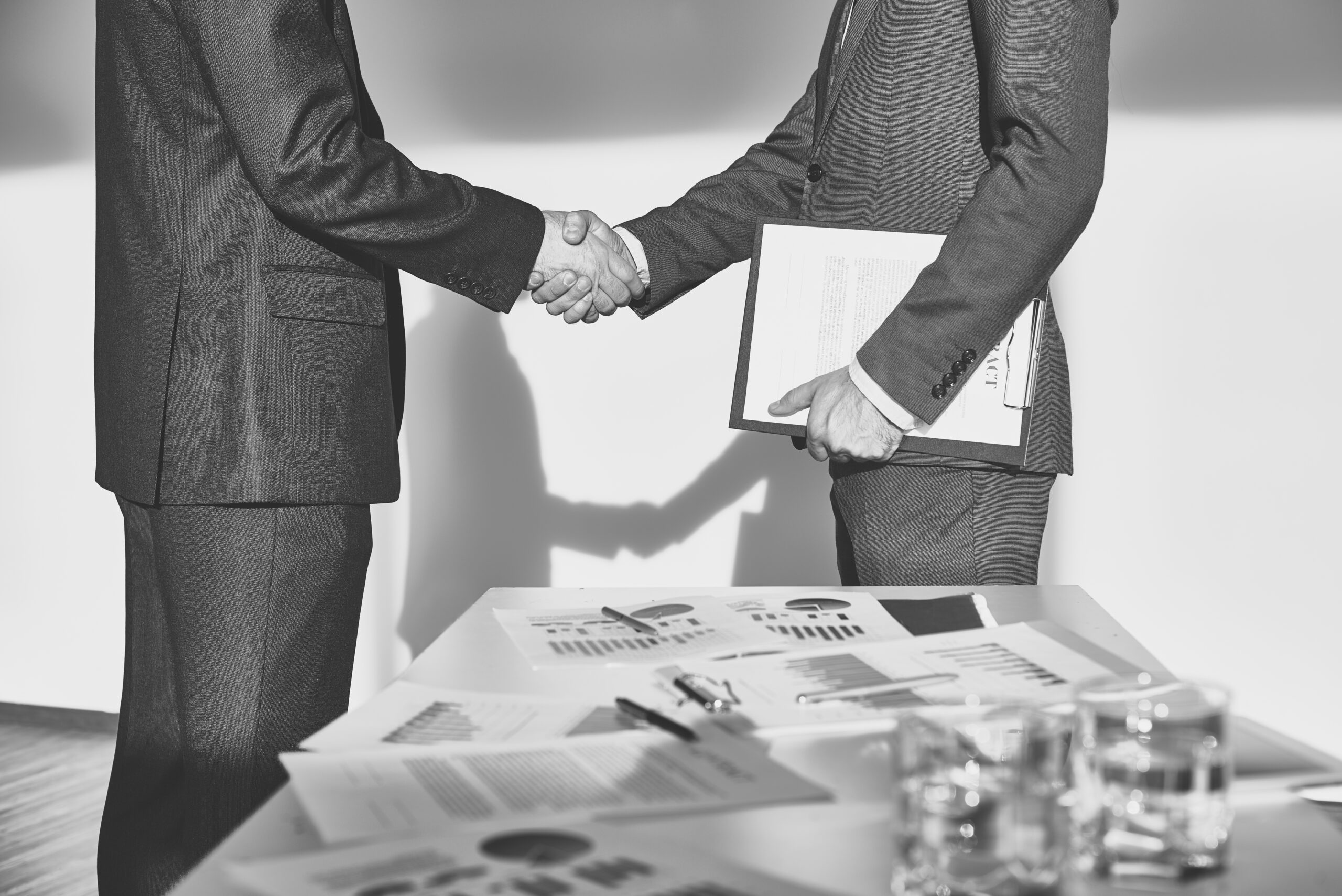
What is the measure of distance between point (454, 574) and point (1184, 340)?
5.55 feet

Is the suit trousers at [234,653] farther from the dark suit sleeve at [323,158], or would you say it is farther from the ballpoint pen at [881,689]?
the ballpoint pen at [881,689]

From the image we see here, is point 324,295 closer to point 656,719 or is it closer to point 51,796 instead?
point 656,719

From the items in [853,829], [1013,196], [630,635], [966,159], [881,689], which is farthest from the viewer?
[966,159]

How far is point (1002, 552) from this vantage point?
1350 millimetres

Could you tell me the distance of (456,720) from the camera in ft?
2.35

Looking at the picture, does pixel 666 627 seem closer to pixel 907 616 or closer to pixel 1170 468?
pixel 907 616

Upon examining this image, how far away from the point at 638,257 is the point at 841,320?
0.60m

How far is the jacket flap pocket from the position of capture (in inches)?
54.0

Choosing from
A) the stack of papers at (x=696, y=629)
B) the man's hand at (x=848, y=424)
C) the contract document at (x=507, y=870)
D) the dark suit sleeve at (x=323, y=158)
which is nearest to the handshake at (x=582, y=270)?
the dark suit sleeve at (x=323, y=158)

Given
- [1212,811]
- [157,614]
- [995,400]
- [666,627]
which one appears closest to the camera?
[1212,811]

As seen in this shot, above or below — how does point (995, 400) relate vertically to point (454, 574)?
above

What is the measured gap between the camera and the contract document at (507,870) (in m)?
0.47

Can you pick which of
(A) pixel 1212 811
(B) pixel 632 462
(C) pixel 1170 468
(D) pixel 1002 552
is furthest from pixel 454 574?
(A) pixel 1212 811

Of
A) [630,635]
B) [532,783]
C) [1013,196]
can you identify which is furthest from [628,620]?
[1013,196]
